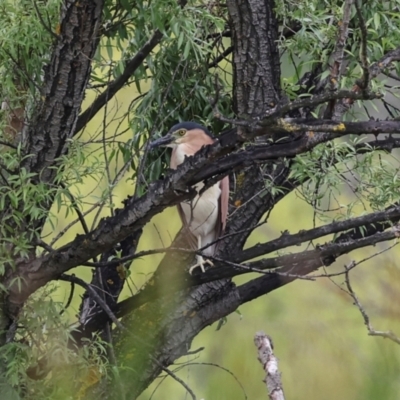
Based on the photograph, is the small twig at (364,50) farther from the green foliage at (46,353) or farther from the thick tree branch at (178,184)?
the green foliage at (46,353)

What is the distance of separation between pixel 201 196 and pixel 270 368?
119 cm

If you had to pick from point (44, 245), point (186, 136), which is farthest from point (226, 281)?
point (44, 245)

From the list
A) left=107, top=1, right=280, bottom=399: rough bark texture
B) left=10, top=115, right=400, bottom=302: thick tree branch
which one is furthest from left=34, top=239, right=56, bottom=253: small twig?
left=107, top=1, right=280, bottom=399: rough bark texture

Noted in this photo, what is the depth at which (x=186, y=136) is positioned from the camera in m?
2.70

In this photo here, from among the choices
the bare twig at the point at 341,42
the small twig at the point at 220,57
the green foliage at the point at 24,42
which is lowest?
the bare twig at the point at 341,42

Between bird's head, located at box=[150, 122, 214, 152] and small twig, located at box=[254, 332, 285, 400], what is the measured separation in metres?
0.96

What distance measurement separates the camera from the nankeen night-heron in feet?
8.75

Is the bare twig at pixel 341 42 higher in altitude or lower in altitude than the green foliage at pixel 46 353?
higher

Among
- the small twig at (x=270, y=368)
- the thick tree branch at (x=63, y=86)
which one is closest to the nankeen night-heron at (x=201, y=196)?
the thick tree branch at (x=63, y=86)

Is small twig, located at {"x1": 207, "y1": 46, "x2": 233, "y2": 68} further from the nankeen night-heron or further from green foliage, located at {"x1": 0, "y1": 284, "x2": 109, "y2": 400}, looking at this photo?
green foliage, located at {"x1": 0, "y1": 284, "x2": 109, "y2": 400}

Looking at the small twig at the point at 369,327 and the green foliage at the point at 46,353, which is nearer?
the small twig at the point at 369,327

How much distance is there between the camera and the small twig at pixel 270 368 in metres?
1.61

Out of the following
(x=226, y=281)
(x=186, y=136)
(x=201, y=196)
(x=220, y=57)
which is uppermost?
(x=220, y=57)

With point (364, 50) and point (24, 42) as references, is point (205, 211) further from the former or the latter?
point (364, 50)
